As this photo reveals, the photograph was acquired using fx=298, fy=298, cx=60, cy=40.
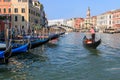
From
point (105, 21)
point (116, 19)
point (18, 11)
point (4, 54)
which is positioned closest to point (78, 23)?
point (105, 21)

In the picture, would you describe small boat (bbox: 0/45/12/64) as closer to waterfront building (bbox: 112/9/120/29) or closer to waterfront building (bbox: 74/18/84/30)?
waterfront building (bbox: 112/9/120/29)

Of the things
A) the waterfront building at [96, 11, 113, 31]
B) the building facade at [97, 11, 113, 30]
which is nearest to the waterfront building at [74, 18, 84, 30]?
the waterfront building at [96, 11, 113, 31]

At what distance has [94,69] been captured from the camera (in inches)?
387

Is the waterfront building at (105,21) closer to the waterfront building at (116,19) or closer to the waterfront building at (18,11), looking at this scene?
the waterfront building at (116,19)

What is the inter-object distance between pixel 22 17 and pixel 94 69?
26.3 meters

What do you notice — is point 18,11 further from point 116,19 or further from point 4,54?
point 116,19

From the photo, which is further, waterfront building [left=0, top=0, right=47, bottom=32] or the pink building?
the pink building

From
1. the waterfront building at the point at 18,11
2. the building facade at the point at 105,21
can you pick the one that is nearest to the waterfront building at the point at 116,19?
the building facade at the point at 105,21

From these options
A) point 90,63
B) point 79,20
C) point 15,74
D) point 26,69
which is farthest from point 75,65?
point 79,20

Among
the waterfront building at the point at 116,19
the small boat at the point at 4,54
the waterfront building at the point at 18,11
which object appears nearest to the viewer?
the small boat at the point at 4,54

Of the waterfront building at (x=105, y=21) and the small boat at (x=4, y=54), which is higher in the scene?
the waterfront building at (x=105, y=21)

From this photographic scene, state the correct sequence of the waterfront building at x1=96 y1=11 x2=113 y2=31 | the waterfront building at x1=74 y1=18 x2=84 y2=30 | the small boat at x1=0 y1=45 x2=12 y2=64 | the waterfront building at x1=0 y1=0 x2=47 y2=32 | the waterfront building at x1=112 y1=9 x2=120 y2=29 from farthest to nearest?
the waterfront building at x1=74 y1=18 x2=84 y2=30
the waterfront building at x1=96 y1=11 x2=113 y2=31
the waterfront building at x1=112 y1=9 x2=120 y2=29
the waterfront building at x1=0 y1=0 x2=47 y2=32
the small boat at x1=0 y1=45 x2=12 y2=64

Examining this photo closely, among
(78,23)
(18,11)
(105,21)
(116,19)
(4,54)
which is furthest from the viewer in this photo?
(78,23)

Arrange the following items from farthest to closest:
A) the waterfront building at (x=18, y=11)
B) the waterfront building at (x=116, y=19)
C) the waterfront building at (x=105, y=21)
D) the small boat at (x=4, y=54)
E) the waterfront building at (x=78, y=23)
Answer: the waterfront building at (x=78, y=23), the waterfront building at (x=105, y=21), the waterfront building at (x=116, y=19), the waterfront building at (x=18, y=11), the small boat at (x=4, y=54)
